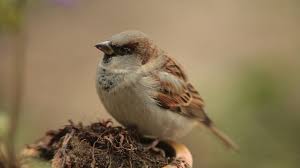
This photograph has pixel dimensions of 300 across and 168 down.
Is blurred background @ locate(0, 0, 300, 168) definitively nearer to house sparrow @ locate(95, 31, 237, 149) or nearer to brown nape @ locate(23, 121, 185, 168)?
house sparrow @ locate(95, 31, 237, 149)

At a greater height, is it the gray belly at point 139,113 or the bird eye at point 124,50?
the bird eye at point 124,50

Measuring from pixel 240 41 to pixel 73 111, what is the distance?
2.06 metres

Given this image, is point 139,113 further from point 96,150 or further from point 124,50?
point 96,150

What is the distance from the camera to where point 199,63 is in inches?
249

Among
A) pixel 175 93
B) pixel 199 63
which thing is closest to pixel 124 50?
pixel 175 93

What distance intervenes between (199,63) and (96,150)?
13.6ft

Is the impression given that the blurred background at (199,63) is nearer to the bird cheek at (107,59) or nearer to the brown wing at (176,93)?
the bird cheek at (107,59)

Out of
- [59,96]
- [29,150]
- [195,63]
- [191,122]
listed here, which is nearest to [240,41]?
[195,63]

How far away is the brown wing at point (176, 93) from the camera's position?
2967 millimetres

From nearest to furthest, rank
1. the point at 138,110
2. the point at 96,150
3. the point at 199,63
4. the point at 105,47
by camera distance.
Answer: the point at 96,150
the point at 105,47
the point at 138,110
the point at 199,63

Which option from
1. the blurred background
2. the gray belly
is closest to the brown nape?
the gray belly

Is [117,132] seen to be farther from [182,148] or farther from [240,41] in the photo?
[240,41]

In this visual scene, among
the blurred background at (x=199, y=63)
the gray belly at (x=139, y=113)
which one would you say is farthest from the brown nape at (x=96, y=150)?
the blurred background at (x=199, y=63)

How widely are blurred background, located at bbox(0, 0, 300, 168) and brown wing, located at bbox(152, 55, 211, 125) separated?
606mm
